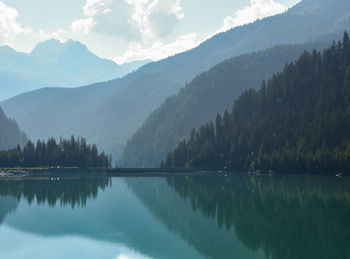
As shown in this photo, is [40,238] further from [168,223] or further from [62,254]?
[168,223]

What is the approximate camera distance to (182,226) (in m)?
68.4

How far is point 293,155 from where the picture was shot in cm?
18725

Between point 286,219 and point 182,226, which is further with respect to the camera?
point 182,226

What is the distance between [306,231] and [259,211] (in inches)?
733

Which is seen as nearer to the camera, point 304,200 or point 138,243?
point 138,243

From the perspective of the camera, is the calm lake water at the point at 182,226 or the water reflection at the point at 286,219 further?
the calm lake water at the point at 182,226

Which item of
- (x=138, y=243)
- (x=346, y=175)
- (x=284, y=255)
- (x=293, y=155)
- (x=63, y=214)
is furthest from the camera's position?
(x=293, y=155)

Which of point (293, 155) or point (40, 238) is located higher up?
point (293, 155)

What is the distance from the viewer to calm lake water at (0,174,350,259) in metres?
51.3

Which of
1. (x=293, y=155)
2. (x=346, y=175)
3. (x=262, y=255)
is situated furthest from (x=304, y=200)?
(x=293, y=155)

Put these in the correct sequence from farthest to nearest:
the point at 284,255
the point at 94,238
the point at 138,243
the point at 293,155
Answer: the point at 293,155
the point at 94,238
the point at 138,243
the point at 284,255

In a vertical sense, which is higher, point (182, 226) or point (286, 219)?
point (286, 219)

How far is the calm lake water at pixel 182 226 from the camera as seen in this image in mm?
51344

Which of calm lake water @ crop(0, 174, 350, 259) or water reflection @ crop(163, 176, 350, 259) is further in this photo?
calm lake water @ crop(0, 174, 350, 259)
